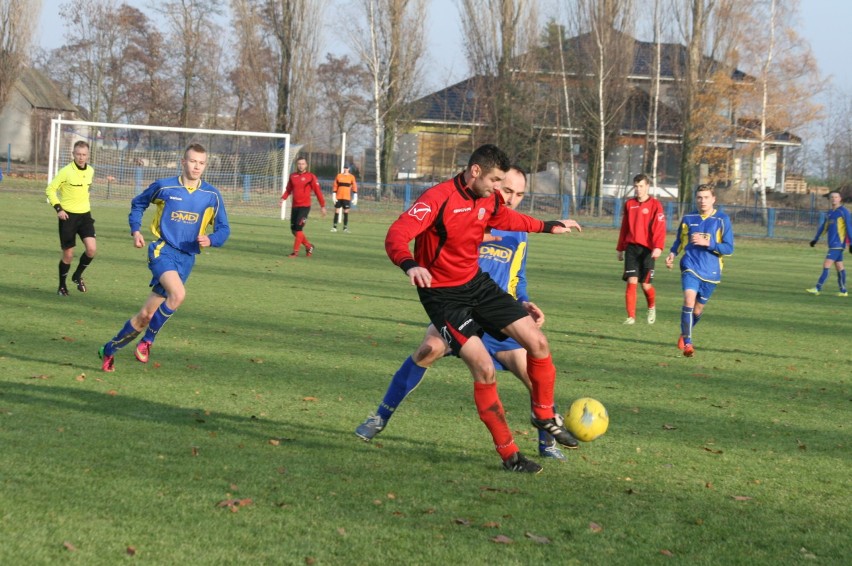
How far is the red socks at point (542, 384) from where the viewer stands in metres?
5.89

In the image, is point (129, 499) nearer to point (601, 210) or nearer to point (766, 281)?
point (766, 281)

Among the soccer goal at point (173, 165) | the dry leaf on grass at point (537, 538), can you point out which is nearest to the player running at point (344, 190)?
the soccer goal at point (173, 165)

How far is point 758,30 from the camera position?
4612cm

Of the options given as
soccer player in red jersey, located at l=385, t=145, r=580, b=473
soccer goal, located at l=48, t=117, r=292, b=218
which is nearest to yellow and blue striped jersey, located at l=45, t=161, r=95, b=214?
soccer player in red jersey, located at l=385, t=145, r=580, b=473

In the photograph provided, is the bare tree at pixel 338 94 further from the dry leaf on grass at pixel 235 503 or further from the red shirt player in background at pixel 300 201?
the dry leaf on grass at pixel 235 503

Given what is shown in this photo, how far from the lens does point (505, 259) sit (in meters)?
6.89

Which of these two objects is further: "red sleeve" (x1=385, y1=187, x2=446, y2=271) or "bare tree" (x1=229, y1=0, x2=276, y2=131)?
"bare tree" (x1=229, y1=0, x2=276, y2=131)

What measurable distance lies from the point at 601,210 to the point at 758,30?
11631 mm

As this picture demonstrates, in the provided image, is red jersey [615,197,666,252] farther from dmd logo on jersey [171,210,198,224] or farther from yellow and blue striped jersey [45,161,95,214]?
yellow and blue striped jersey [45,161,95,214]

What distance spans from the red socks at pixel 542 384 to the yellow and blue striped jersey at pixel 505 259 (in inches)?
41.1

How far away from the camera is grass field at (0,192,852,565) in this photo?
4520 mm

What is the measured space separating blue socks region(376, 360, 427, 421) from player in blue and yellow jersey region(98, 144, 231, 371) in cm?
281

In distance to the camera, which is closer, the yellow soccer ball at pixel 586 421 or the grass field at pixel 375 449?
the grass field at pixel 375 449

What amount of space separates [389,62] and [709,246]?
4114 centimetres
